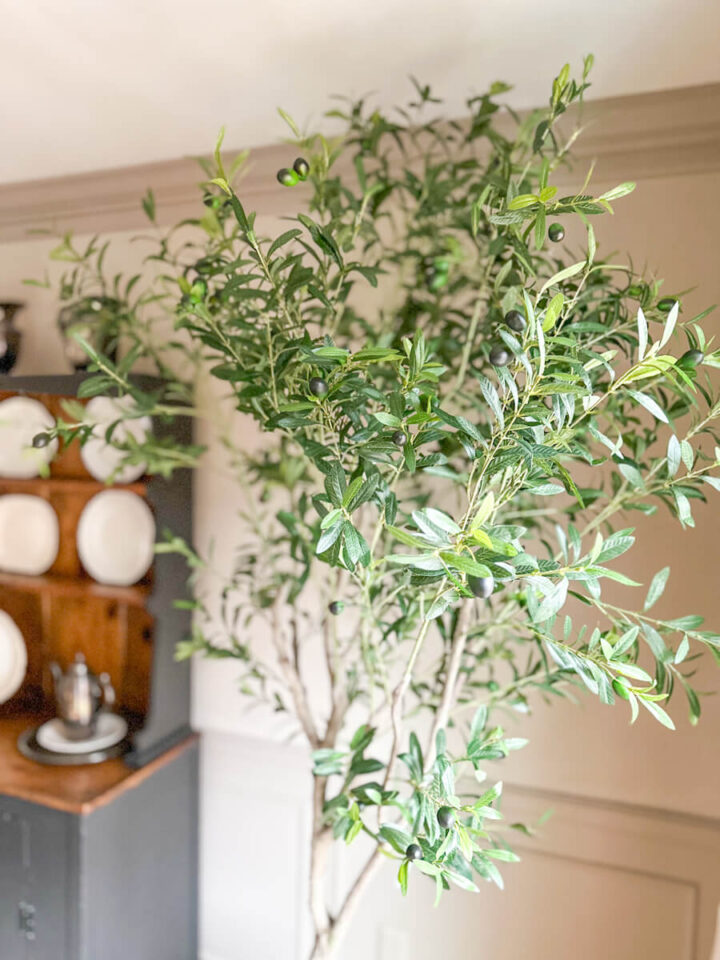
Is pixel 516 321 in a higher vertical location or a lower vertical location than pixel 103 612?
higher

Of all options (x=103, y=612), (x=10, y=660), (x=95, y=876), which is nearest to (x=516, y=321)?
(x=95, y=876)

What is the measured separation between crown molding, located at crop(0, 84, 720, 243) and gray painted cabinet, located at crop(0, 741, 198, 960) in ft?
4.60

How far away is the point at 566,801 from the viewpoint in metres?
1.69

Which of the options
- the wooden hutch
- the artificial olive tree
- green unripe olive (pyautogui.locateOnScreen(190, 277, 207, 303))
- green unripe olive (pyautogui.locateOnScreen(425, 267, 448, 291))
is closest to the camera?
the artificial olive tree

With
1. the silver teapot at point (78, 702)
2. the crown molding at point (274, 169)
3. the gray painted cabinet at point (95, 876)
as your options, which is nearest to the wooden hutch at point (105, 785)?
the gray painted cabinet at point (95, 876)

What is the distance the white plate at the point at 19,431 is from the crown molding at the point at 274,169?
536 millimetres

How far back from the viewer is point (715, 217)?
4.98 ft

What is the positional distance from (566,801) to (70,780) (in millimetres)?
1248

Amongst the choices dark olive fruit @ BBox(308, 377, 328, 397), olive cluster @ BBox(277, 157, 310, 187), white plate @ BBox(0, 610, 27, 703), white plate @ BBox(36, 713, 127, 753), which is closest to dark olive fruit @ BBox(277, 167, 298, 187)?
olive cluster @ BBox(277, 157, 310, 187)

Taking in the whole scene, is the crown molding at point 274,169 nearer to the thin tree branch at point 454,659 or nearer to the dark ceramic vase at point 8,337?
the dark ceramic vase at point 8,337

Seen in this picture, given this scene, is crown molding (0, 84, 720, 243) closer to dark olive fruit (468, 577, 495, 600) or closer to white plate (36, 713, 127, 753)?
dark olive fruit (468, 577, 495, 600)

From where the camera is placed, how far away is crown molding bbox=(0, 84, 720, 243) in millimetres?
1491

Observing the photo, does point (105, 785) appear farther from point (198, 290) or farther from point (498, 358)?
point (498, 358)

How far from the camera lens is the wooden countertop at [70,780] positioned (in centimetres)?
169
